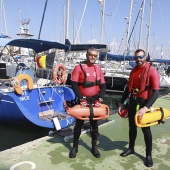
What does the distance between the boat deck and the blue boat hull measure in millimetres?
1834

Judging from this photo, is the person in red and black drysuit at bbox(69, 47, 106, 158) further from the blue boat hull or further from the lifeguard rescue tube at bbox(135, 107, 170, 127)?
the blue boat hull

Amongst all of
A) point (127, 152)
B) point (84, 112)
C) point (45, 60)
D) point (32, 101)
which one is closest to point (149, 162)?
point (127, 152)

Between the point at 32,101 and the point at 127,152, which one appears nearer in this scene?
the point at 127,152

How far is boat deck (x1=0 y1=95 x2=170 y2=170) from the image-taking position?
326cm

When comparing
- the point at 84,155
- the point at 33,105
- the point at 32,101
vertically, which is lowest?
the point at 84,155

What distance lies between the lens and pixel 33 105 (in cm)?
676

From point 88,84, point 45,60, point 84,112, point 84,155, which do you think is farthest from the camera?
point 45,60

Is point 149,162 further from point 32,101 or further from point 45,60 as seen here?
point 45,60

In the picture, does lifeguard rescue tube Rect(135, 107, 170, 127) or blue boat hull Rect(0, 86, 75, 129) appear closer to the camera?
lifeguard rescue tube Rect(135, 107, 170, 127)

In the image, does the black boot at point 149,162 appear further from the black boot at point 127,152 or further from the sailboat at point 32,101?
the sailboat at point 32,101

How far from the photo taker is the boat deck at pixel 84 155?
326cm

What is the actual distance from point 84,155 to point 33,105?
11.8 feet

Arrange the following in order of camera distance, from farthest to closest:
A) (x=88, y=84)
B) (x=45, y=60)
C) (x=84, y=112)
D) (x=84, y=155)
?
(x=45, y=60)
(x=84, y=155)
(x=88, y=84)
(x=84, y=112)

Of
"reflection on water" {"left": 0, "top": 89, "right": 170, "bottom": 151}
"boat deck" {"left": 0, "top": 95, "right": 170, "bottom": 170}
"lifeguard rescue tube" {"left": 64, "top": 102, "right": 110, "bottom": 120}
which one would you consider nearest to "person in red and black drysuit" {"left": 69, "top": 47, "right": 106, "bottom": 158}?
"lifeguard rescue tube" {"left": 64, "top": 102, "right": 110, "bottom": 120}
